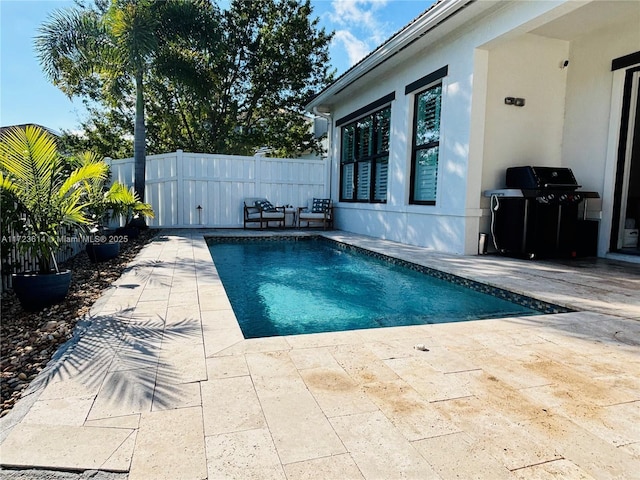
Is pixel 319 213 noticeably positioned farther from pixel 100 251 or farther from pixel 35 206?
pixel 35 206

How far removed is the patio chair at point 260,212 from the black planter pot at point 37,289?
6756mm

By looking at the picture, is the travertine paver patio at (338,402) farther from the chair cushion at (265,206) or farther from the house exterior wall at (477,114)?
the chair cushion at (265,206)

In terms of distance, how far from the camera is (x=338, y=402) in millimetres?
1578

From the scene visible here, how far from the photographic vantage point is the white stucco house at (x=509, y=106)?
17.1ft

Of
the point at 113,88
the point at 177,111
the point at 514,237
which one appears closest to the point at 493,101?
the point at 514,237

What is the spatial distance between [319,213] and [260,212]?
1.57 meters

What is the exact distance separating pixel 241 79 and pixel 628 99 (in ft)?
40.0

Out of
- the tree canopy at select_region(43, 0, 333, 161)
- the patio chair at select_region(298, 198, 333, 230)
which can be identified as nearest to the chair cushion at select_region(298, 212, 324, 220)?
the patio chair at select_region(298, 198, 333, 230)

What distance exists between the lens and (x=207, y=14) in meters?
9.00

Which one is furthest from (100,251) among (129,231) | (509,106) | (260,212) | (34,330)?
(509,106)

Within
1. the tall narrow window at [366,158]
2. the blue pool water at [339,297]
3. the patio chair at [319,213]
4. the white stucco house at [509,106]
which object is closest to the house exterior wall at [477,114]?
the white stucco house at [509,106]

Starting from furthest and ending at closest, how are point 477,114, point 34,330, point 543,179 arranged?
1. point 477,114
2. point 543,179
3. point 34,330

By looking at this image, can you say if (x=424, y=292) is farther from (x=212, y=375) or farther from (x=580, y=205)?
(x=580, y=205)

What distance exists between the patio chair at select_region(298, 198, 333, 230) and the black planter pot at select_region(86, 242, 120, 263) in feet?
17.8
